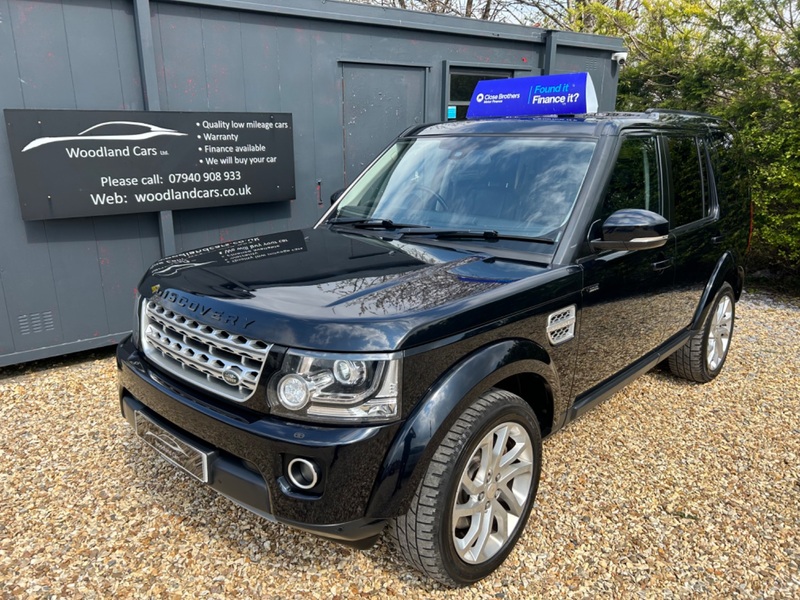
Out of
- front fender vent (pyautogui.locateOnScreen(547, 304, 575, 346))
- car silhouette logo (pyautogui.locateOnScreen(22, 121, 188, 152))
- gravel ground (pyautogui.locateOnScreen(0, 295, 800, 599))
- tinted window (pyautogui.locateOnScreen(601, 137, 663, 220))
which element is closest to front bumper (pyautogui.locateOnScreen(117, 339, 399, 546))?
gravel ground (pyautogui.locateOnScreen(0, 295, 800, 599))

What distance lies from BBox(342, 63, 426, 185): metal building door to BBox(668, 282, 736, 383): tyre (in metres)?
3.48

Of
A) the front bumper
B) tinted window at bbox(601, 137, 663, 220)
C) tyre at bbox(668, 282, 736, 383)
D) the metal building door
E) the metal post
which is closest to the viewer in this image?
the front bumper

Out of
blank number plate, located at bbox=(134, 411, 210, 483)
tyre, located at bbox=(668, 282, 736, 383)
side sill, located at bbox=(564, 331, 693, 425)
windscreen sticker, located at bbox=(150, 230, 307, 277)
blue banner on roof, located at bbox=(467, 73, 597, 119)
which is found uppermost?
blue banner on roof, located at bbox=(467, 73, 597, 119)

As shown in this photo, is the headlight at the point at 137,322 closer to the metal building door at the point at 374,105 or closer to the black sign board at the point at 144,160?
the black sign board at the point at 144,160

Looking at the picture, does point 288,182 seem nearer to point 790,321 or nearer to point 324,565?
point 324,565

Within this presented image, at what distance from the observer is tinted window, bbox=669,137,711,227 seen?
144 inches

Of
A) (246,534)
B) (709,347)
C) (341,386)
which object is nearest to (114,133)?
(246,534)

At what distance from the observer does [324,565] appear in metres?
2.62

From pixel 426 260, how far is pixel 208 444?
1202 mm

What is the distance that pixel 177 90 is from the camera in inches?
196

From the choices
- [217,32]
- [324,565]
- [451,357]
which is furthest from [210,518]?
[217,32]

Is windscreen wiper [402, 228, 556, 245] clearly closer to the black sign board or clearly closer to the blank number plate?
the blank number plate

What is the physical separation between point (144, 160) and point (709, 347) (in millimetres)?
4701

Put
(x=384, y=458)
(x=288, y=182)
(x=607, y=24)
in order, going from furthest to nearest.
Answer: (x=607, y=24)
(x=288, y=182)
(x=384, y=458)
